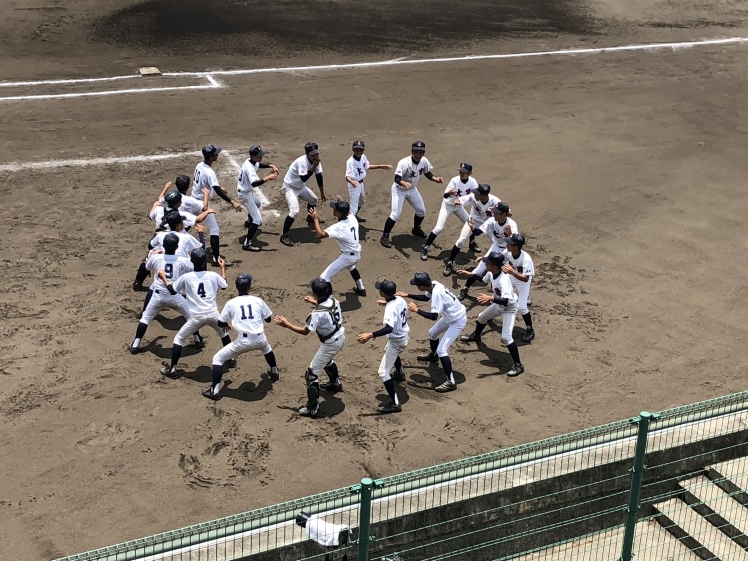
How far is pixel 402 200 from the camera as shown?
578 inches

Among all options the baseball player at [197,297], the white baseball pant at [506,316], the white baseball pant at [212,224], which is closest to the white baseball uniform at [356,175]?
the white baseball pant at [212,224]

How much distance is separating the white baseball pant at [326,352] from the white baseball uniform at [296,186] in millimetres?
4724

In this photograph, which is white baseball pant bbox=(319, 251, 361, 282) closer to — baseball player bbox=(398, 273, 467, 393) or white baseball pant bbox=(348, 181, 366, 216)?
baseball player bbox=(398, 273, 467, 393)

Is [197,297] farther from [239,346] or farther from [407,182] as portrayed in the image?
[407,182]

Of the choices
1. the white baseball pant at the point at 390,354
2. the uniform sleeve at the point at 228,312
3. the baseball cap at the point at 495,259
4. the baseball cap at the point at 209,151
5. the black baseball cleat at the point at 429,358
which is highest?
the baseball cap at the point at 209,151

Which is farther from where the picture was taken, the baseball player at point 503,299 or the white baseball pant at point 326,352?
the baseball player at point 503,299

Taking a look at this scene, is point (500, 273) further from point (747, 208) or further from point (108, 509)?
point (747, 208)

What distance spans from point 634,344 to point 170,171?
9.19 m

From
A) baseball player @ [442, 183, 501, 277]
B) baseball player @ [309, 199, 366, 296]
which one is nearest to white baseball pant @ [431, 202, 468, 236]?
baseball player @ [442, 183, 501, 277]

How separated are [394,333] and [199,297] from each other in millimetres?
2463

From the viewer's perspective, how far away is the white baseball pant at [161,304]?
11070 mm

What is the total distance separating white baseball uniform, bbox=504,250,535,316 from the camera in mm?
11812

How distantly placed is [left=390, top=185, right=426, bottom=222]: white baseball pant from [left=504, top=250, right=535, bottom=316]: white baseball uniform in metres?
2.96

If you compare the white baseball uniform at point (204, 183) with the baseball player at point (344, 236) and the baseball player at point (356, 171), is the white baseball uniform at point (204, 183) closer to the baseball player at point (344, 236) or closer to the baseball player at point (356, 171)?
the baseball player at point (344, 236)
